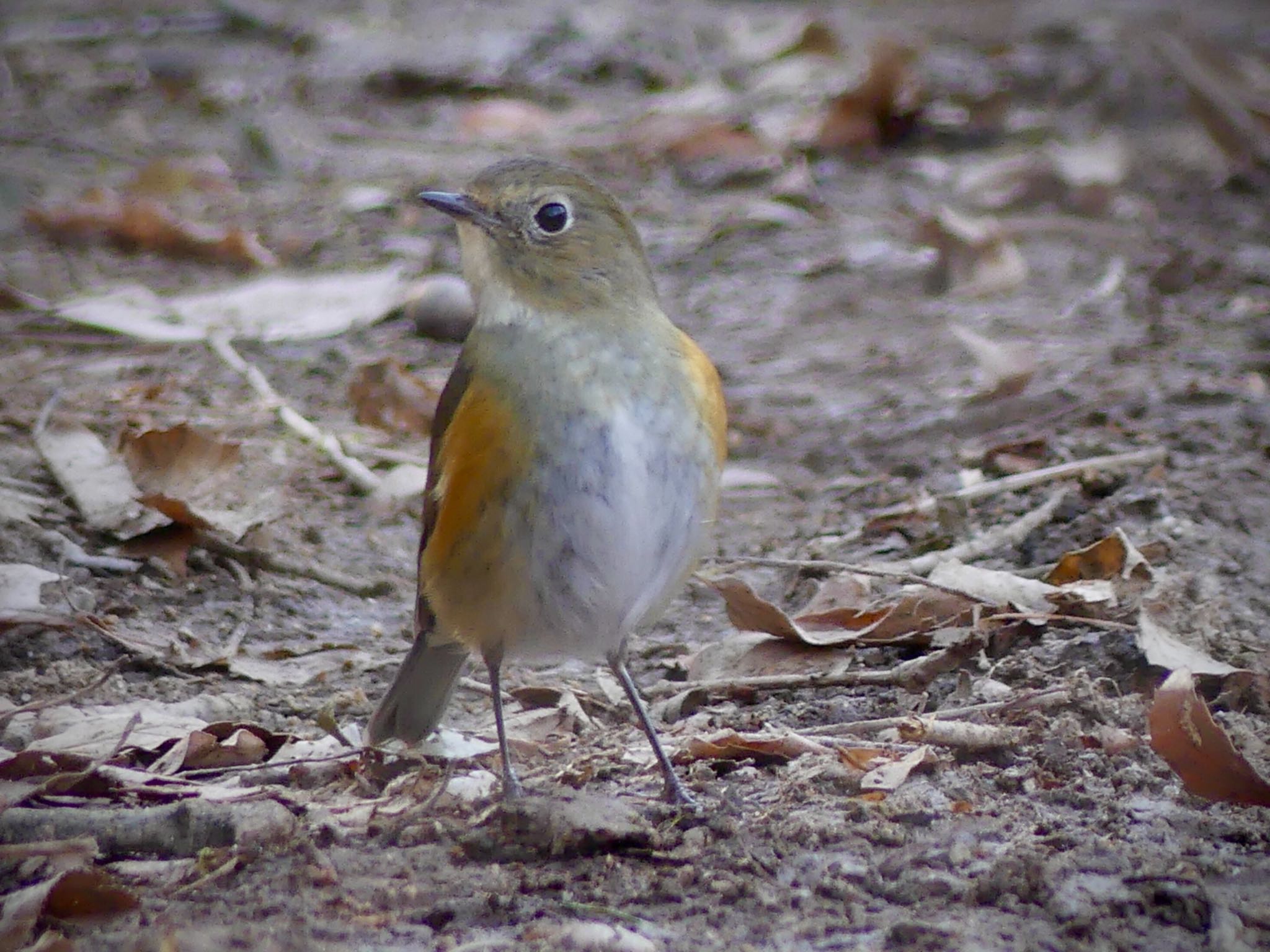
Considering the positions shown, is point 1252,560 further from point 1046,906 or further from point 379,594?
point 379,594

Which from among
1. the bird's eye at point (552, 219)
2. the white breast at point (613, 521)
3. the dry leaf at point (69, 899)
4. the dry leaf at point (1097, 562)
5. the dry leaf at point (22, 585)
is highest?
the bird's eye at point (552, 219)

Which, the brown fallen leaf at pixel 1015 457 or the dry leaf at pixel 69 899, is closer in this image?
the dry leaf at pixel 69 899

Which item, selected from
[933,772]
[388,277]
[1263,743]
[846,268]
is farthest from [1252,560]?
[388,277]

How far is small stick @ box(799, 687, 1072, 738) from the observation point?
11.0 ft

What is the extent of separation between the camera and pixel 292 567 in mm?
4590

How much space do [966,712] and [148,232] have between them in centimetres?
489

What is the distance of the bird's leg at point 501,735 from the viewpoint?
127 inches

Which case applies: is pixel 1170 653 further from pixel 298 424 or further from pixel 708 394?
pixel 298 424

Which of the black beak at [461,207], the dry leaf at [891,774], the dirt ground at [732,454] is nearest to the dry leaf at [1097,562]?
the dirt ground at [732,454]

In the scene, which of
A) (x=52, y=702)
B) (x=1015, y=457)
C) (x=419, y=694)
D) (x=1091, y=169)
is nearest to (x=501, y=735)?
(x=419, y=694)

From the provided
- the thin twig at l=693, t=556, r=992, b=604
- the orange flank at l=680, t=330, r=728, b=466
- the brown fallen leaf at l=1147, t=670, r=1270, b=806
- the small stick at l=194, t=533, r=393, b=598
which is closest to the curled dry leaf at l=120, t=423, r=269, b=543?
the small stick at l=194, t=533, r=393, b=598

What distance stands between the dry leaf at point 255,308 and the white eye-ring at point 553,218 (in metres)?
2.82

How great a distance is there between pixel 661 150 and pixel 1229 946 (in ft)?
21.2

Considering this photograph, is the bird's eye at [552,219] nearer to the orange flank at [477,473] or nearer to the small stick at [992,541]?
the orange flank at [477,473]
